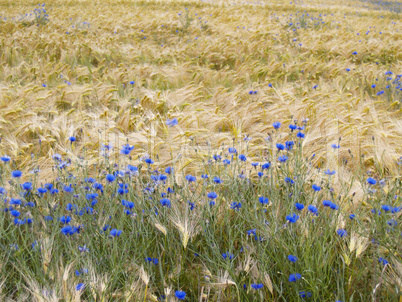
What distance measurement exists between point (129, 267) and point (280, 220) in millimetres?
786

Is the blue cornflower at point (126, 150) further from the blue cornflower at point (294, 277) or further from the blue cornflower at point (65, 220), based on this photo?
the blue cornflower at point (294, 277)

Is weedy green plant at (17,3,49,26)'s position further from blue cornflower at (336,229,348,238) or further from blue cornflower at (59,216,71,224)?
blue cornflower at (336,229,348,238)

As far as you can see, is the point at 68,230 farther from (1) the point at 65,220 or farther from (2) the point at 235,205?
(2) the point at 235,205

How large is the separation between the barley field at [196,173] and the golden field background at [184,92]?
0.03m

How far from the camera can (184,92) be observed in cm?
357

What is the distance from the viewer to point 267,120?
2.98 meters

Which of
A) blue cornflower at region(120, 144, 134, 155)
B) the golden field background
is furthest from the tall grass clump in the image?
the golden field background

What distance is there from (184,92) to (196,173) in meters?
1.60

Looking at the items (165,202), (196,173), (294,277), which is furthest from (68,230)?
(196,173)

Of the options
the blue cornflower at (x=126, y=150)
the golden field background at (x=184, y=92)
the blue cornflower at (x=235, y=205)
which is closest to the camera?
the blue cornflower at (x=235, y=205)

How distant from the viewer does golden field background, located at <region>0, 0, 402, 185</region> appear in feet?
8.10

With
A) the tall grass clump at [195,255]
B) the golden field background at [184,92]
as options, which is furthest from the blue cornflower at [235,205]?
the golden field background at [184,92]

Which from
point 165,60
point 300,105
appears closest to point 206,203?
point 300,105

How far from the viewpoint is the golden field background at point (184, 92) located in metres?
2.47
